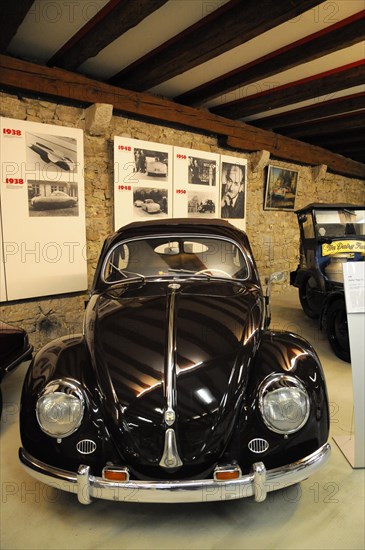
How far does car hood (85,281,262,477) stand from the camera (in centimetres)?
160

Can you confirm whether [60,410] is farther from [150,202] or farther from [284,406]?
[150,202]

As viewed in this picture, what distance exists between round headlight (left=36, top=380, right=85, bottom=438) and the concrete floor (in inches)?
20.5

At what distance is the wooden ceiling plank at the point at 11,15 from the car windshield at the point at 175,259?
1.99 m

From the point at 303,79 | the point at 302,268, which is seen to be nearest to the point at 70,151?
the point at 303,79

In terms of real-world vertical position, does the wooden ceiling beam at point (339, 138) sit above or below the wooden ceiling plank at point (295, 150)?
above

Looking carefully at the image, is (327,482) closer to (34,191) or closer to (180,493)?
(180,493)

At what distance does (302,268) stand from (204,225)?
10.0 feet

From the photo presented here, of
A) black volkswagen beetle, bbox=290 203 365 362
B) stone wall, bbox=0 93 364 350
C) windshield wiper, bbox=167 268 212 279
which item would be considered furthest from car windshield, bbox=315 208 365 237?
windshield wiper, bbox=167 268 212 279

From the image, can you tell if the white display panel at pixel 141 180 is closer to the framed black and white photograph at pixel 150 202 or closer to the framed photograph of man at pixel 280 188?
the framed black and white photograph at pixel 150 202

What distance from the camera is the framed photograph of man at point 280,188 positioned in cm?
733

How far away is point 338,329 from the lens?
4.02m

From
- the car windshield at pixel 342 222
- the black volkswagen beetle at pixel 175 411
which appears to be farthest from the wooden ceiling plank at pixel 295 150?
the black volkswagen beetle at pixel 175 411

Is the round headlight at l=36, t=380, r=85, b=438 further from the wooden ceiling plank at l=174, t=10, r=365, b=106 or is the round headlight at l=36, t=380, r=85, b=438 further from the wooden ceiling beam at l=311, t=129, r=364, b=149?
the wooden ceiling beam at l=311, t=129, r=364, b=149

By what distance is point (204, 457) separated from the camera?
1.60 meters
